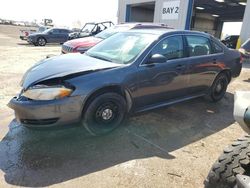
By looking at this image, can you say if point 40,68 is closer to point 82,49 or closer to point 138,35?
point 138,35

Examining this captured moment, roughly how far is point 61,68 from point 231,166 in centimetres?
252

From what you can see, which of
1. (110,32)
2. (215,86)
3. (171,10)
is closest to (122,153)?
(215,86)

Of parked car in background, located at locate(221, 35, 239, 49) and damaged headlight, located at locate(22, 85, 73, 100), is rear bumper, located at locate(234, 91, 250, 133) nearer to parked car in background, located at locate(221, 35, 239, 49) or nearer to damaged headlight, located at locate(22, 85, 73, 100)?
damaged headlight, located at locate(22, 85, 73, 100)

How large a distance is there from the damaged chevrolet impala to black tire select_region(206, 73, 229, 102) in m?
0.07

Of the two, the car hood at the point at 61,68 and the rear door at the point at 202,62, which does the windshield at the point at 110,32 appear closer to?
the rear door at the point at 202,62

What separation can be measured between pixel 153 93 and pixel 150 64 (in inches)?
19.4

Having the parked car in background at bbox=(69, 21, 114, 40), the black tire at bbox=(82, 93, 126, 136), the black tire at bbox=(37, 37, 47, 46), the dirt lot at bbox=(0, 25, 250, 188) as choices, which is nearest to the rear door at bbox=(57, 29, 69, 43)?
the black tire at bbox=(37, 37, 47, 46)

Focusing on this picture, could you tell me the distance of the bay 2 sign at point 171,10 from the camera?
56.4ft

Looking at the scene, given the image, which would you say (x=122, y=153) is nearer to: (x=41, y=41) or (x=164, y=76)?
(x=164, y=76)

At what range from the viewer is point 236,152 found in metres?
2.26

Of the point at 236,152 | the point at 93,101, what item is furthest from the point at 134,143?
the point at 236,152

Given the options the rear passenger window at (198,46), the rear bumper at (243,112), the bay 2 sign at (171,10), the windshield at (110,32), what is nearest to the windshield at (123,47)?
the rear passenger window at (198,46)

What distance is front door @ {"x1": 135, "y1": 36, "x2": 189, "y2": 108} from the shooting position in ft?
13.0

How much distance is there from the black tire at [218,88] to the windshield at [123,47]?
2.01 metres
